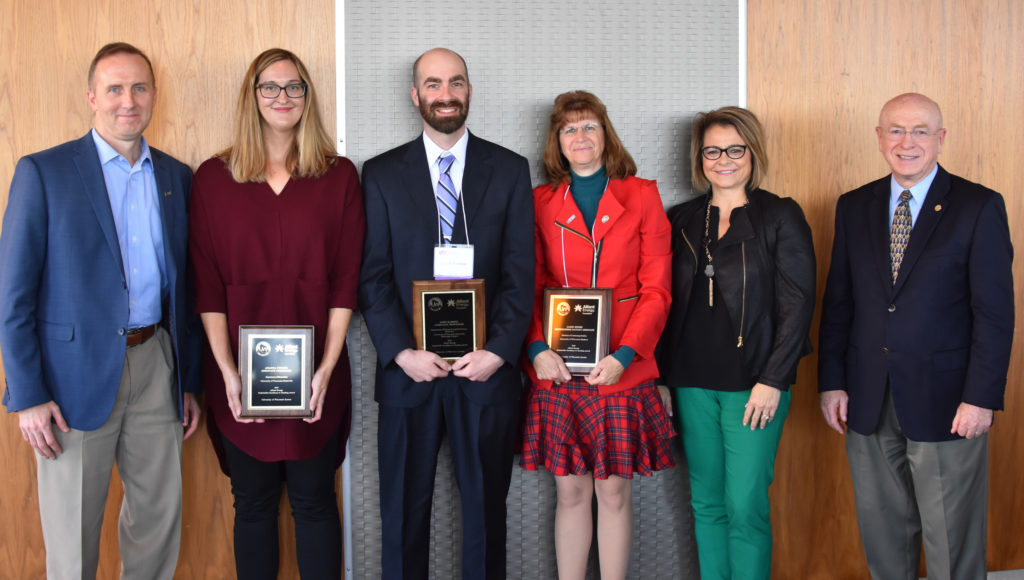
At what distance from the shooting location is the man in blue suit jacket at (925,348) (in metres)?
2.38

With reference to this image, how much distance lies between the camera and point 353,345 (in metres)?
2.80

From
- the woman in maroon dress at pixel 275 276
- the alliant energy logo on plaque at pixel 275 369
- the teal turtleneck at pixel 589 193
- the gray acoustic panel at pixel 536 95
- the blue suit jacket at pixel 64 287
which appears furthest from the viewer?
the gray acoustic panel at pixel 536 95

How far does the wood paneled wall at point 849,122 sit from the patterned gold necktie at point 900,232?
56 centimetres

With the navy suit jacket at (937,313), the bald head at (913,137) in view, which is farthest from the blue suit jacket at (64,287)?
the bald head at (913,137)

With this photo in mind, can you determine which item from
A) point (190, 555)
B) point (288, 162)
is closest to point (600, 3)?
point (288, 162)

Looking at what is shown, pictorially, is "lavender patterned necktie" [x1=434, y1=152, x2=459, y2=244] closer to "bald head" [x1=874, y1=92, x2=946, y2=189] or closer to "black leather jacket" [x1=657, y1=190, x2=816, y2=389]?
"black leather jacket" [x1=657, y1=190, x2=816, y2=389]

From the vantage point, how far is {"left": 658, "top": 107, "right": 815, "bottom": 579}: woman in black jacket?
252cm

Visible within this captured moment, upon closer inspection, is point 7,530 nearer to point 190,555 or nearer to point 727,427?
point 190,555

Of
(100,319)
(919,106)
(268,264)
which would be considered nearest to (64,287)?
(100,319)

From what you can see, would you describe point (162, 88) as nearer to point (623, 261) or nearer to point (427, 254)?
point (427, 254)

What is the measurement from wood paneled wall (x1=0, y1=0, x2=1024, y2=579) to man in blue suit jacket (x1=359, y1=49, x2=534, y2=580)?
0.58 meters

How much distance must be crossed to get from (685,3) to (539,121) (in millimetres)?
830

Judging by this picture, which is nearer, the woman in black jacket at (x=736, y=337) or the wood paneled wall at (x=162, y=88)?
the woman in black jacket at (x=736, y=337)

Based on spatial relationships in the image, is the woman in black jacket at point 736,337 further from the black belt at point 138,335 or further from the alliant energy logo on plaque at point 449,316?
the black belt at point 138,335
